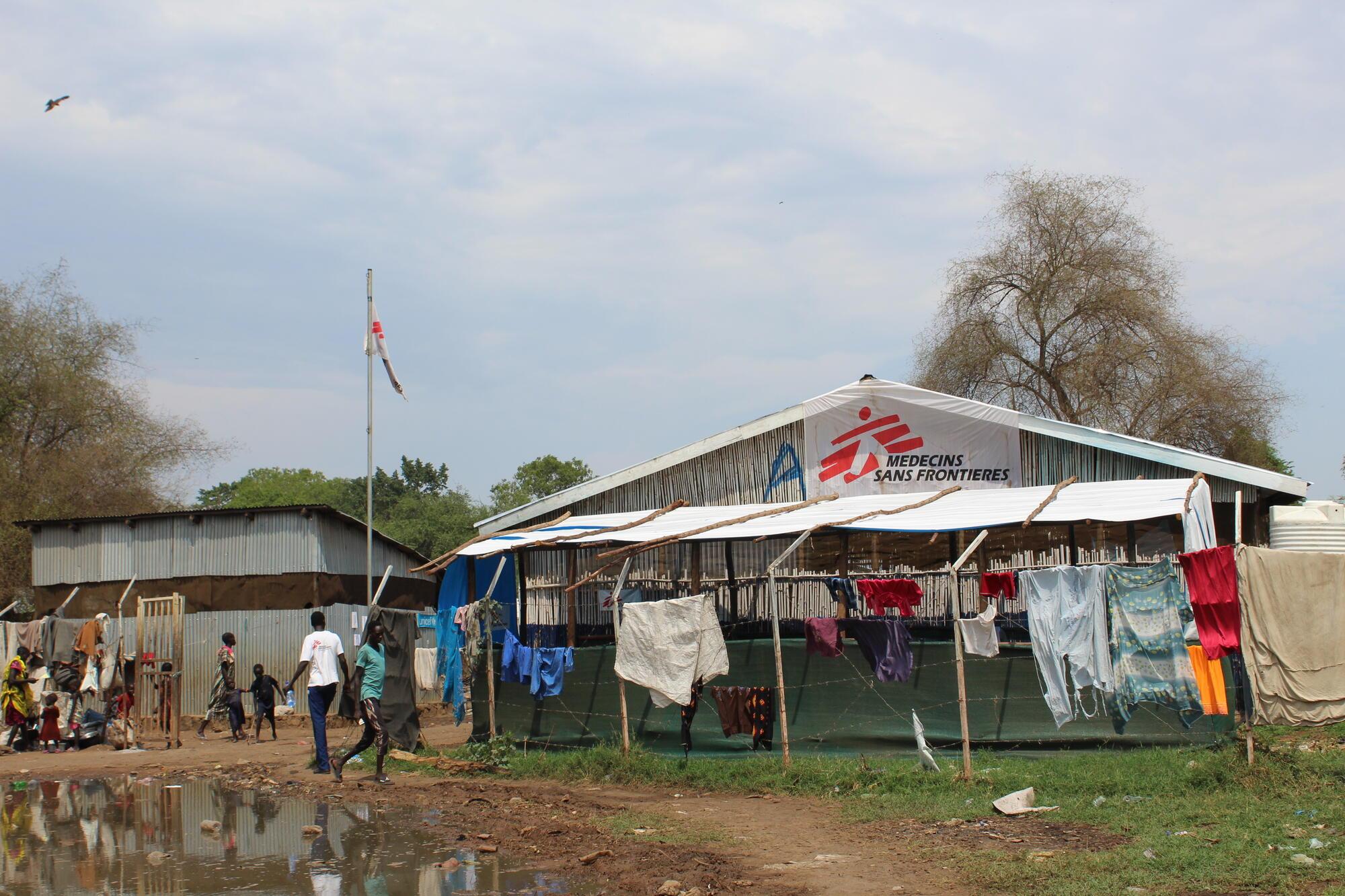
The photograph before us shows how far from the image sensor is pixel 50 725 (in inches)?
705

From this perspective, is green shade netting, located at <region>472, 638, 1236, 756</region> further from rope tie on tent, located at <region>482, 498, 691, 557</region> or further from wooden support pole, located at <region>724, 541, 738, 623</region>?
wooden support pole, located at <region>724, 541, 738, 623</region>

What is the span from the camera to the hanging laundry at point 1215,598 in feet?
33.0

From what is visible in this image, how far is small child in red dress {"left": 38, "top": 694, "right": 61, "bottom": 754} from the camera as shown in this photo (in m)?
17.9

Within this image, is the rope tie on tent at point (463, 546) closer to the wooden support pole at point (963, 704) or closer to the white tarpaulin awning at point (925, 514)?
the white tarpaulin awning at point (925, 514)

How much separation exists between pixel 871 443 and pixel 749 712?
18.6ft

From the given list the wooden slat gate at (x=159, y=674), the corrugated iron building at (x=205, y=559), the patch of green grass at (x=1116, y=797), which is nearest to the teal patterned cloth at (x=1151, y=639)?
the patch of green grass at (x=1116, y=797)

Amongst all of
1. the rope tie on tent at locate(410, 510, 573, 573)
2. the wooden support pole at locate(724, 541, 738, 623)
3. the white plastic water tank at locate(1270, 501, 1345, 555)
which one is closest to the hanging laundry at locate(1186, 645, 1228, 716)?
the white plastic water tank at locate(1270, 501, 1345, 555)

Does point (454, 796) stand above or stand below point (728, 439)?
below

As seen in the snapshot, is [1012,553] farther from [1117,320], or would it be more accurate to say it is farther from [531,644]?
[1117,320]

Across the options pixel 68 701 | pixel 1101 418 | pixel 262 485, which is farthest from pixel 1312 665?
pixel 262 485

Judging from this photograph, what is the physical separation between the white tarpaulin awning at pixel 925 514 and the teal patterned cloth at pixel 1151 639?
0.76 meters

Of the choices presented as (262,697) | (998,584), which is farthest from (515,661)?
(262,697)

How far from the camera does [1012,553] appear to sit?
51.5 feet

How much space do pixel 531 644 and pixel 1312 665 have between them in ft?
32.4
